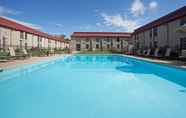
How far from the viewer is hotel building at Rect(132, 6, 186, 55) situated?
15.6m

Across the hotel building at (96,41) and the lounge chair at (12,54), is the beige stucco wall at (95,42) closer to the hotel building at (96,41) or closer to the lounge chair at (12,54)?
the hotel building at (96,41)

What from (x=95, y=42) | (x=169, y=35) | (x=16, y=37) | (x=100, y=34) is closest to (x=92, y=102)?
(x=169, y=35)

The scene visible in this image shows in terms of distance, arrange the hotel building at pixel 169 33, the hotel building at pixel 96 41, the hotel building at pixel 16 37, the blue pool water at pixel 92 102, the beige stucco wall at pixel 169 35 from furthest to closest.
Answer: the hotel building at pixel 96 41 → the hotel building at pixel 16 37 → the beige stucco wall at pixel 169 35 → the hotel building at pixel 169 33 → the blue pool water at pixel 92 102

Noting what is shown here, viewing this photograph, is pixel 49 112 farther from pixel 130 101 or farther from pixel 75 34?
pixel 75 34

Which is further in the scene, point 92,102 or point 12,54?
point 12,54

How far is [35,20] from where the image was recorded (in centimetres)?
2845

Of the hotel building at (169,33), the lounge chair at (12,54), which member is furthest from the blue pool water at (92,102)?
the hotel building at (169,33)

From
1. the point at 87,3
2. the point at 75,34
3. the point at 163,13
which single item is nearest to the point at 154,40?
the point at 163,13

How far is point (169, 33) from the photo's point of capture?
17984 mm

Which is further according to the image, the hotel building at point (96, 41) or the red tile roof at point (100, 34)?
the red tile roof at point (100, 34)

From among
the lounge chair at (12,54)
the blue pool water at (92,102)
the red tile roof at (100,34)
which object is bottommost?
the blue pool water at (92,102)

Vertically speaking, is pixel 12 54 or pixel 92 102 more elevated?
pixel 12 54

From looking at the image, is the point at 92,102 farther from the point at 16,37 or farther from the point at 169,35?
the point at 16,37

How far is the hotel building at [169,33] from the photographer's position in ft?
51.1
